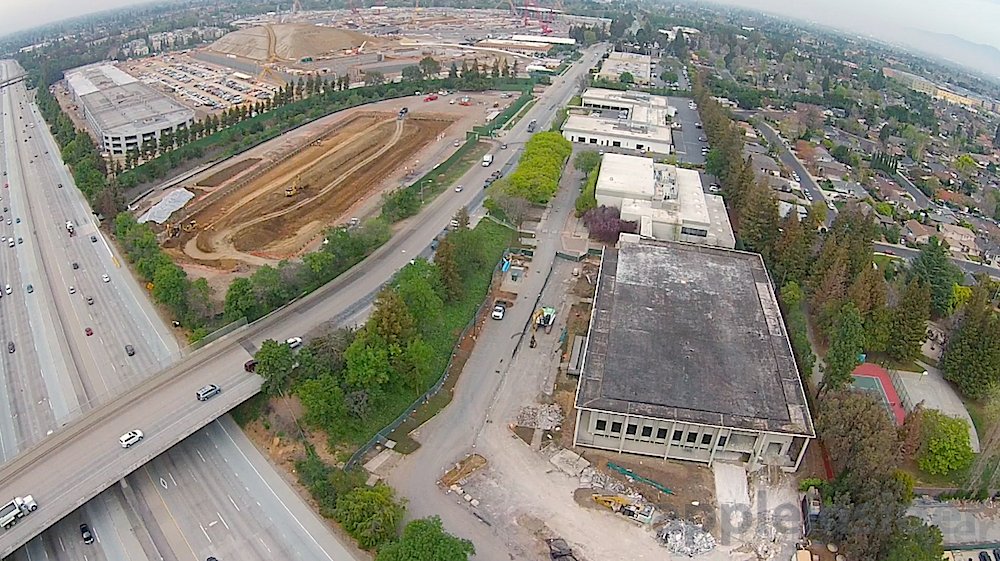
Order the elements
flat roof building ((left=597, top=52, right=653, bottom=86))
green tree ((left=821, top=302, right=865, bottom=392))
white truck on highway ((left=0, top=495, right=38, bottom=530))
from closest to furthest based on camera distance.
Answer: white truck on highway ((left=0, top=495, right=38, bottom=530)), green tree ((left=821, top=302, right=865, bottom=392)), flat roof building ((left=597, top=52, right=653, bottom=86))

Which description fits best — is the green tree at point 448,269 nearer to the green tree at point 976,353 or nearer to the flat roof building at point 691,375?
the flat roof building at point 691,375

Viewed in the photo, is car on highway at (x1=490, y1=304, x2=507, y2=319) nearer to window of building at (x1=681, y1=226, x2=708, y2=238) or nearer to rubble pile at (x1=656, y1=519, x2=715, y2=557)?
rubble pile at (x1=656, y1=519, x2=715, y2=557)

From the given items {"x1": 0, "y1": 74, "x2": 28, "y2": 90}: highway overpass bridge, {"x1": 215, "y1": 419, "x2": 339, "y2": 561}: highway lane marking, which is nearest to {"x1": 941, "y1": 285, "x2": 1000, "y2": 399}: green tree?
{"x1": 215, "y1": 419, "x2": 339, "y2": 561}: highway lane marking

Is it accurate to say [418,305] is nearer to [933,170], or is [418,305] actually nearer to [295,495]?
[295,495]

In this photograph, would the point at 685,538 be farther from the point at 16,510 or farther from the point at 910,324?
the point at 16,510

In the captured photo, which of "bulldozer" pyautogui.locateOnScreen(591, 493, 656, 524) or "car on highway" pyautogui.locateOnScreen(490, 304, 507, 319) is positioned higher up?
"car on highway" pyautogui.locateOnScreen(490, 304, 507, 319)

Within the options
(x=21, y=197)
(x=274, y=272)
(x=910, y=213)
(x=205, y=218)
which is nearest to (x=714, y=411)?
(x=274, y=272)
